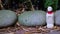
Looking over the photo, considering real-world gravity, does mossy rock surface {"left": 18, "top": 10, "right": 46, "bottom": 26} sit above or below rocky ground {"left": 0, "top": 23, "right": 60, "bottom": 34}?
above

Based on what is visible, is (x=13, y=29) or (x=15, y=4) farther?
(x=15, y=4)

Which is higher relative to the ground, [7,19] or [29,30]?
[7,19]

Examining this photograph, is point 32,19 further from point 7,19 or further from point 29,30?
point 7,19

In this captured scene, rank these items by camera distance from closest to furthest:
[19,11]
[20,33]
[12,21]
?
1. [20,33]
2. [12,21]
3. [19,11]

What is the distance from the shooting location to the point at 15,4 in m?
3.34

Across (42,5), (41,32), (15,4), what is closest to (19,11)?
(15,4)

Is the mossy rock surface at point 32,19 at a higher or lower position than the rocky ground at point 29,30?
higher

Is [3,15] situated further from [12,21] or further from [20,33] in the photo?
[20,33]

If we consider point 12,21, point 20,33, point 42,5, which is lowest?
point 20,33

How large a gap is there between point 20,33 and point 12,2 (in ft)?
3.51

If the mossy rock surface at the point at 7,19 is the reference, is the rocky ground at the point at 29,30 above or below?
below

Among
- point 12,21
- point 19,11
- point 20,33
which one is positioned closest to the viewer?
point 20,33

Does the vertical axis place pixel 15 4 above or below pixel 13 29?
above

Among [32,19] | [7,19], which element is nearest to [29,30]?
[32,19]
